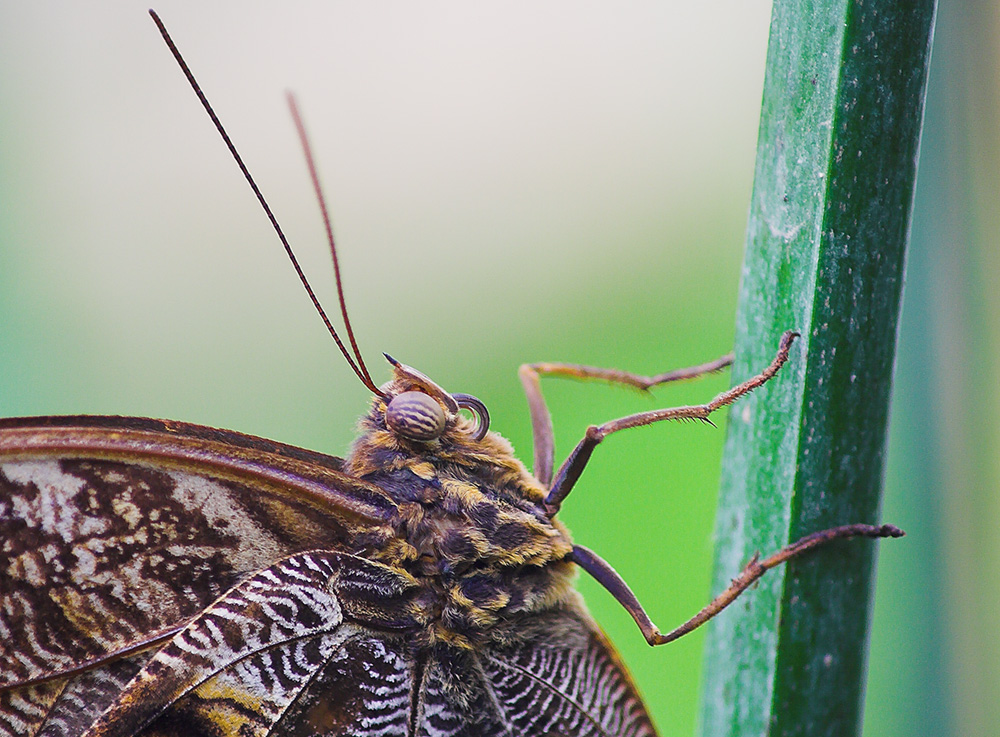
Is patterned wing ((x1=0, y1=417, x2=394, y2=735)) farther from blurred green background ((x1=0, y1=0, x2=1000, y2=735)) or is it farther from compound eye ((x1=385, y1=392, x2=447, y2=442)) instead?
blurred green background ((x1=0, y1=0, x2=1000, y2=735))

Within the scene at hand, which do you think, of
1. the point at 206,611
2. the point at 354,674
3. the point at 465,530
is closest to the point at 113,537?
the point at 206,611

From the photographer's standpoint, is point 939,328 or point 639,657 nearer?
point 939,328

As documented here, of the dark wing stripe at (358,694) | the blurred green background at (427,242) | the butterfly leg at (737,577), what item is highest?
the blurred green background at (427,242)

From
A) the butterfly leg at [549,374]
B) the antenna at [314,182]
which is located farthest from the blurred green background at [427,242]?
the antenna at [314,182]

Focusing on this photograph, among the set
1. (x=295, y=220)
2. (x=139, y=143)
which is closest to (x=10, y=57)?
(x=139, y=143)

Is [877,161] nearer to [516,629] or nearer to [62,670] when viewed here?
[516,629]

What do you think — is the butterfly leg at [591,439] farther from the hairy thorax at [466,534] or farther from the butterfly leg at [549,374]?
the butterfly leg at [549,374]

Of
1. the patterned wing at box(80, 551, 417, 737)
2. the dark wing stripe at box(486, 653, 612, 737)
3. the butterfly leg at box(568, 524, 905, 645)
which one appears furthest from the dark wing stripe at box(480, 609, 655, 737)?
the patterned wing at box(80, 551, 417, 737)
